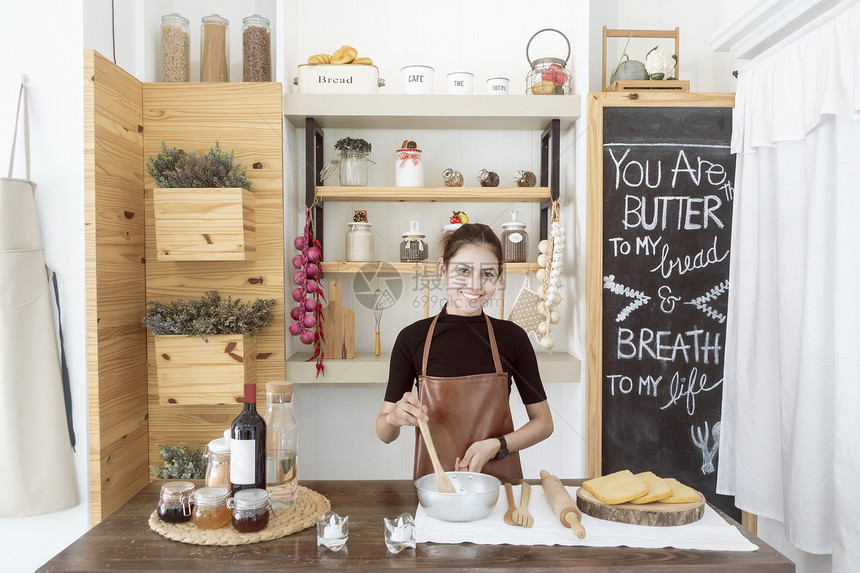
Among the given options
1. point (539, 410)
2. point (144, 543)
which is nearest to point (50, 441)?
point (144, 543)

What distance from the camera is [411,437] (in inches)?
118

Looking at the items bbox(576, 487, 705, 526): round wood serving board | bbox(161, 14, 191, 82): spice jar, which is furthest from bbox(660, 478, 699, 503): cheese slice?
bbox(161, 14, 191, 82): spice jar

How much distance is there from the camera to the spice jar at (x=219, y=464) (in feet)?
4.56

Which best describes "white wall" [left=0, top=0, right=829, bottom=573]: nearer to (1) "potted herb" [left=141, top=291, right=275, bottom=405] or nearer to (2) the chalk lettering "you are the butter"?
(2) the chalk lettering "you are the butter"

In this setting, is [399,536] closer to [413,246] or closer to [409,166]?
[413,246]

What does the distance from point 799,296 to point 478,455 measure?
119 centimetres

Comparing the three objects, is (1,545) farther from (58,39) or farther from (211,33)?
(211,33)

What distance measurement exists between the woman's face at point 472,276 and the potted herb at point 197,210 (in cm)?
88

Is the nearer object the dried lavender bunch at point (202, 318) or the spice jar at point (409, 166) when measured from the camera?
the dried lavender bunch at point (202, 318)

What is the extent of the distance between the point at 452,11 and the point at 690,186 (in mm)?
1306

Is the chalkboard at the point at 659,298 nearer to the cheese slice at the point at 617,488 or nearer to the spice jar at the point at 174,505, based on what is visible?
the cheese slice at the point at 617,488

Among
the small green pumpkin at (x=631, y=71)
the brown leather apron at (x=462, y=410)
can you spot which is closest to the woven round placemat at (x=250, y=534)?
the brown leather apron at (x=462, y=410)

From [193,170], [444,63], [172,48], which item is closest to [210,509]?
[193,170]

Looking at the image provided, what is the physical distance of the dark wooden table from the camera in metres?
1.18
